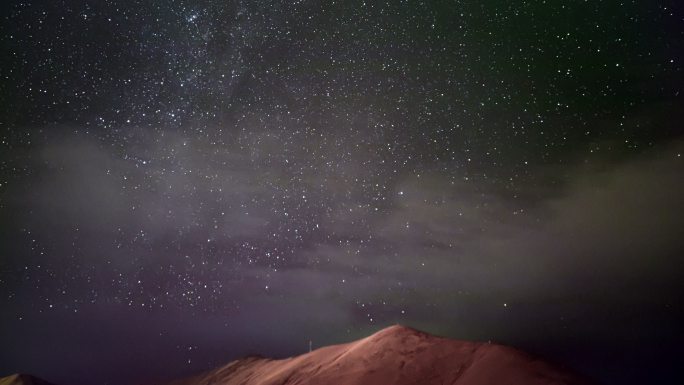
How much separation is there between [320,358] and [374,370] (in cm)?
820

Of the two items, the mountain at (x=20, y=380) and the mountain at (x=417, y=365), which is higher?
the mountain at (x=20, y=380)

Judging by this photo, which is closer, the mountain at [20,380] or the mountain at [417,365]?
the mountain at [417,365]

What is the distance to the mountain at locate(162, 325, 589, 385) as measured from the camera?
26.7 m

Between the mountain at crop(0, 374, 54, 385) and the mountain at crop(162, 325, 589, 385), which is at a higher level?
the mountain at crop(0, 374, 54, 385)

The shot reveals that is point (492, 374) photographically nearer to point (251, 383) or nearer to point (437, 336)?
point (437, 336)

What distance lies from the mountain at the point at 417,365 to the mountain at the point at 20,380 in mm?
51035

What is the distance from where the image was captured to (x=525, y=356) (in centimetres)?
2884

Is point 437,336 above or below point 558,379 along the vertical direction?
above

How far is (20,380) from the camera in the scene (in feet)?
230

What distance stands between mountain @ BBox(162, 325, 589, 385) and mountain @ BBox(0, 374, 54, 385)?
51.0 m

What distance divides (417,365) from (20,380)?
6570 cm

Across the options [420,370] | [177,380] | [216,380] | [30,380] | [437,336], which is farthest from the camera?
[30,380]

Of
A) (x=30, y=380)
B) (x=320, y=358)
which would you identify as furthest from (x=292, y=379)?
(x=30, y=380)

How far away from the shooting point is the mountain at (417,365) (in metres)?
26.7
